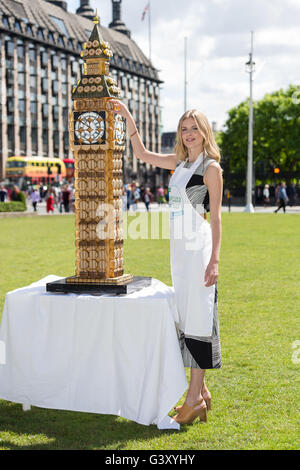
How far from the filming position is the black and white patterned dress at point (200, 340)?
181 inches

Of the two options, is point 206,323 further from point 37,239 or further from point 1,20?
point 1,20

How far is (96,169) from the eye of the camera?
5137mm

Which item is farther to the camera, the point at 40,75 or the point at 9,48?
the point at 40,75

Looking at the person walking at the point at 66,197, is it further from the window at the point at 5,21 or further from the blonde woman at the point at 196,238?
the window at the point at 5,21

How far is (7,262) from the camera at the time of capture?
47.6 feet

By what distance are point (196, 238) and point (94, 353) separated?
121 centimetres

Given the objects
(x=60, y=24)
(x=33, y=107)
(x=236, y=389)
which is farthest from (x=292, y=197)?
(x=60, y=24)

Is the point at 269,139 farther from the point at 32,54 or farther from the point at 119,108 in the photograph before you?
the point at 119,108

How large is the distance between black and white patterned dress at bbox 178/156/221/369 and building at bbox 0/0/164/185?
216 feet

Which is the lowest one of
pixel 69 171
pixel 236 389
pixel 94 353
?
pixel 236 389

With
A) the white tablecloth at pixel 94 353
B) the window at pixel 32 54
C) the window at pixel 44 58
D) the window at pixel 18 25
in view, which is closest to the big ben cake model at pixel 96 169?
the white tablecloth at pixel 94 353
